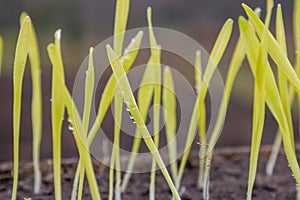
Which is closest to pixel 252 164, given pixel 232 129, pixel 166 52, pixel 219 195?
pixel 219 195

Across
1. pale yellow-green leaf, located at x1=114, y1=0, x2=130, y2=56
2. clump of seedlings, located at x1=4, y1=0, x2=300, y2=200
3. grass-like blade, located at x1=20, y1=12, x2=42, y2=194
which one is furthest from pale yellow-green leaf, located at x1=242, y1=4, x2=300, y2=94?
grass-like blade, located at x1=20, y1=12, x2=42, y2=194

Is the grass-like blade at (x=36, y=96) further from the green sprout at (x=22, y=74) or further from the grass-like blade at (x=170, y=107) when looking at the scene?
the grass-like blade at (x=170, y=107)

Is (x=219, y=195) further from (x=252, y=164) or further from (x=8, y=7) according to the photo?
(x=8, y=7)

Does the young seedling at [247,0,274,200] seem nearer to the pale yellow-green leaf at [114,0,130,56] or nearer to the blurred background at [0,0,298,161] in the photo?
the pale yellow-green leaf at [114,0,130,56]

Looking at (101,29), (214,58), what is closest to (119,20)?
(214,58)

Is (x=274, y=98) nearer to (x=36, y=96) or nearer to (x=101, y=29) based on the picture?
(x=36, y=96)

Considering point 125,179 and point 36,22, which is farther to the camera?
point 36,22
